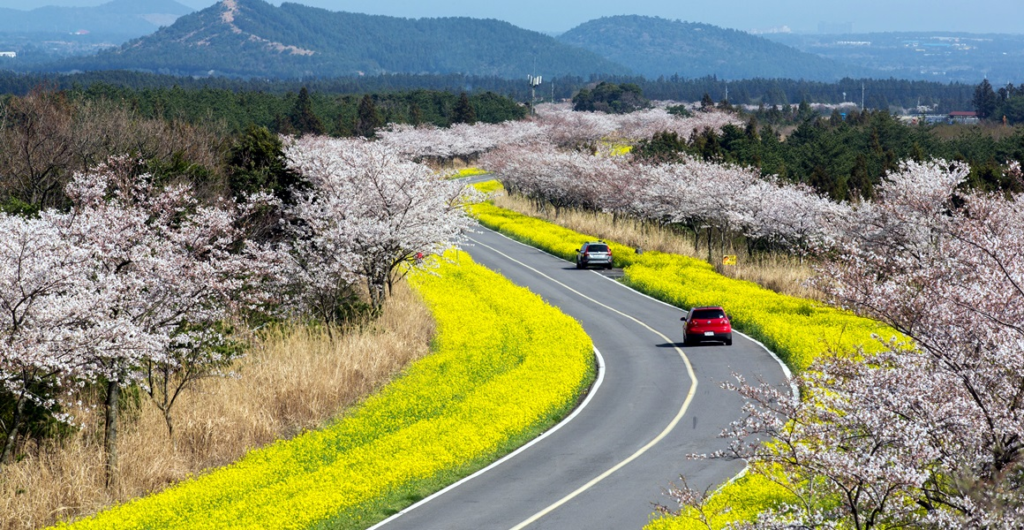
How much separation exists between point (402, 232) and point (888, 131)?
65.9m

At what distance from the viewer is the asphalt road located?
1856cm

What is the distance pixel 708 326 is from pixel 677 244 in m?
24.6

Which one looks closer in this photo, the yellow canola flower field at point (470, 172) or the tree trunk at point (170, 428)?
the tree trunk at point (170, 428)

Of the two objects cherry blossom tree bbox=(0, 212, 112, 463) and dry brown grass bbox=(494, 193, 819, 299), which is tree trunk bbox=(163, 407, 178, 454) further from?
dry brown grass bbox=(494, 193, 819, 299)

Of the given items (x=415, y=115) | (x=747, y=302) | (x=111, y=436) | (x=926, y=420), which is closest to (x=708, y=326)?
(x=747, y=302)

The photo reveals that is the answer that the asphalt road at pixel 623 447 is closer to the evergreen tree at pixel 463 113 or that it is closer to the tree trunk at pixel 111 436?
the tree trunk at pixel 111 436

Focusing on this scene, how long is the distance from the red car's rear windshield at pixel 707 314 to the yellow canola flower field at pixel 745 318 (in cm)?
180

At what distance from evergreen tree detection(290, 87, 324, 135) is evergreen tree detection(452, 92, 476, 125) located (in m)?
35.7

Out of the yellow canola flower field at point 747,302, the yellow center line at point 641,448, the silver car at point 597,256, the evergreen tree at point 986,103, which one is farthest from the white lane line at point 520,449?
the evergreen tree at point 986,103

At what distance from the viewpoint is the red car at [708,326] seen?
34.2m

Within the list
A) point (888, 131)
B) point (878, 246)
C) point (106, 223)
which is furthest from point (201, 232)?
point (888, 131)

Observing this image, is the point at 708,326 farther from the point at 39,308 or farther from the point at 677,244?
the point at 677,244

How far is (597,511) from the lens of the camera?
18547 mm

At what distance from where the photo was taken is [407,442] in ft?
74.6
